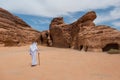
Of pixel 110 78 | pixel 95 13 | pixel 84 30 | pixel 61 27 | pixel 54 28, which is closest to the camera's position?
pixel 110 78

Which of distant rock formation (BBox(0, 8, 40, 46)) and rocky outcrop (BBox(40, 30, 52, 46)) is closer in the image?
distant rock formation (BBox(0, 8, 40, 46))

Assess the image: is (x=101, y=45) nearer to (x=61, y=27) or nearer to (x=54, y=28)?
(x=61, y=27)

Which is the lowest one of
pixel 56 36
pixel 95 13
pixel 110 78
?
pixel 110 78

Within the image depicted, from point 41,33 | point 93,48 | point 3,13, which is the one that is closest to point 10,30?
point 3,13

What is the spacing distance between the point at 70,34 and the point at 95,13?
26.5 ft

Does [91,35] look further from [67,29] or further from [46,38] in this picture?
[46,38]

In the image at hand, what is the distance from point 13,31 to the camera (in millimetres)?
35156

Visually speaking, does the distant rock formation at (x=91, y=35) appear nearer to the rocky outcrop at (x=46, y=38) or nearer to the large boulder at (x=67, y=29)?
the large boulder at (x=67, y=29)

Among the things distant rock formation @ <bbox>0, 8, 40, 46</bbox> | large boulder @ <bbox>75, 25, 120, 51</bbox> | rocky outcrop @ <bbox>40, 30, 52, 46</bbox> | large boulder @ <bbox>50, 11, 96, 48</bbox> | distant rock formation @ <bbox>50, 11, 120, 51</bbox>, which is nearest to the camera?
large boulder @ <bbox>75, 25, 120, 51</bbox>

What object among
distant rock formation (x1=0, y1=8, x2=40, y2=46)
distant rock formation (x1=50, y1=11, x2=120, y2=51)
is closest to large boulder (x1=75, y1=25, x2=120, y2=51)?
distant rock formation (x1=50, y1=11, x2=120, y2=51)

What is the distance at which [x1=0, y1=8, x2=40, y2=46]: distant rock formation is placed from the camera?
32.9m

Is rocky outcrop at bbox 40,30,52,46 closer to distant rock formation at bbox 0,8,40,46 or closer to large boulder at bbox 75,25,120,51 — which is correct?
distant rock formation at bbox 0,8,40,46

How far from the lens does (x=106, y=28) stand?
81.5 ft

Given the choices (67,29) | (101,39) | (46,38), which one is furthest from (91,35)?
(46,38)
